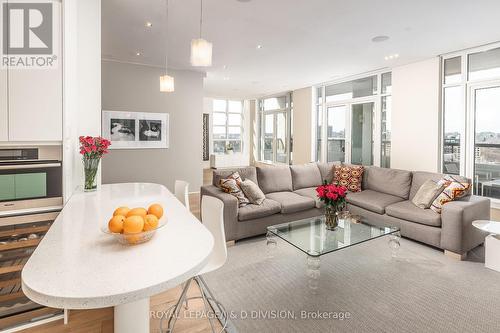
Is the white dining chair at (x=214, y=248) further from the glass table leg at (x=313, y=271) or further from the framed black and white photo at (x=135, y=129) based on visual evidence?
the framed black and white photo at (x=135, y=129)

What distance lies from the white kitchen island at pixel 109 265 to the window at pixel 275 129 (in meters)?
7.79

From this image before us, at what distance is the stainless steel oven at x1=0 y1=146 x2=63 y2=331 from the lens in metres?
1.92

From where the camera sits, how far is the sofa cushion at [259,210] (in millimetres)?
3705

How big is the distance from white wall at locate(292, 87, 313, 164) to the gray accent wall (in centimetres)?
327

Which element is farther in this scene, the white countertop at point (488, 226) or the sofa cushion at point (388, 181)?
the sofa cushion at point (388, 181)

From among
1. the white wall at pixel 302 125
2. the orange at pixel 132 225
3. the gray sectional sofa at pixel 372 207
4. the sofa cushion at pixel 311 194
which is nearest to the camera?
the orange at pixel 132 225

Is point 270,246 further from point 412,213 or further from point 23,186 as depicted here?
point 23,186

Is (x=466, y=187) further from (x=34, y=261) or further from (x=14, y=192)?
(x=14, y=192)

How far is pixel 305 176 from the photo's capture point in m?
5.16

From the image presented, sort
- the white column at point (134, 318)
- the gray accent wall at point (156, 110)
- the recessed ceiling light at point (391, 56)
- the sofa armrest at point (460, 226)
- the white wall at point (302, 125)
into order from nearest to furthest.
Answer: the white column at point (134, 318) < the sofa armrest at point (460, 226) < the recessed ceiling light at point (391, 56) < the gray accent wall at point (156, 110) < the white wall at point (302, 125)

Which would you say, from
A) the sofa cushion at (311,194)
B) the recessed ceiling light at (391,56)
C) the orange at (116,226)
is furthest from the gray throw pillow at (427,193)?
the orange at (116,226)

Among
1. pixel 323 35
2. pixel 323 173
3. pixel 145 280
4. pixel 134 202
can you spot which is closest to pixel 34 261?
pixel 145 280

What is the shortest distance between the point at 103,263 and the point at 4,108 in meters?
1.64

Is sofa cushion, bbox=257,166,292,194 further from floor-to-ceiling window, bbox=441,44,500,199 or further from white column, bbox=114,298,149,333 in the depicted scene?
white column, bbox=114,298,149,333
